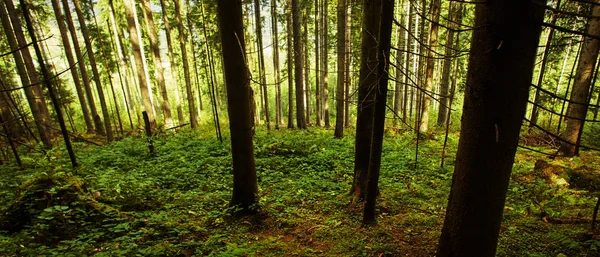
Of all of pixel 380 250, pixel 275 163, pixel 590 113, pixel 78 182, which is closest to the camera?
pixel 380 250

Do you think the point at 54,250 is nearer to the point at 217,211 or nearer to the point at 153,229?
the point at 153,229

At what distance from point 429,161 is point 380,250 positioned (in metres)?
6.01

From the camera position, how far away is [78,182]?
5359 mm

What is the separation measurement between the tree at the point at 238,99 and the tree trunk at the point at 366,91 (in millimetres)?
2220

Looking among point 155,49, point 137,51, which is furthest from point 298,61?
point 137,51

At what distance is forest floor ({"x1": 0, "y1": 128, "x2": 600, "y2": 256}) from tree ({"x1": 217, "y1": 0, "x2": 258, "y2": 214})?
52cm

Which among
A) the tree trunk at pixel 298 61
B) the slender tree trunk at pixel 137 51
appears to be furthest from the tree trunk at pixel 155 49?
the tree trunk at pixel 298 61

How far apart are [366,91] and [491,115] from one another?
311 cm

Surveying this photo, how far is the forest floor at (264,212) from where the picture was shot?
12.9 ft

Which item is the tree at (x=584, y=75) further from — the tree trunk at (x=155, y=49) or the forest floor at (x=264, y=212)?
the tree trunk at (x=155, y=49)

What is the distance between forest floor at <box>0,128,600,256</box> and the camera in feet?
12.9

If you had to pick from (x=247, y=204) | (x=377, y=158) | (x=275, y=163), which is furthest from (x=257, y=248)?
(x=275, y=163)

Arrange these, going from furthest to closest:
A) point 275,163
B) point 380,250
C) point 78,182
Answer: point 275,163 < point 78,182 < point 380,250

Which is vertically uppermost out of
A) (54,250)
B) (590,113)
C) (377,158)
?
(377,158)
